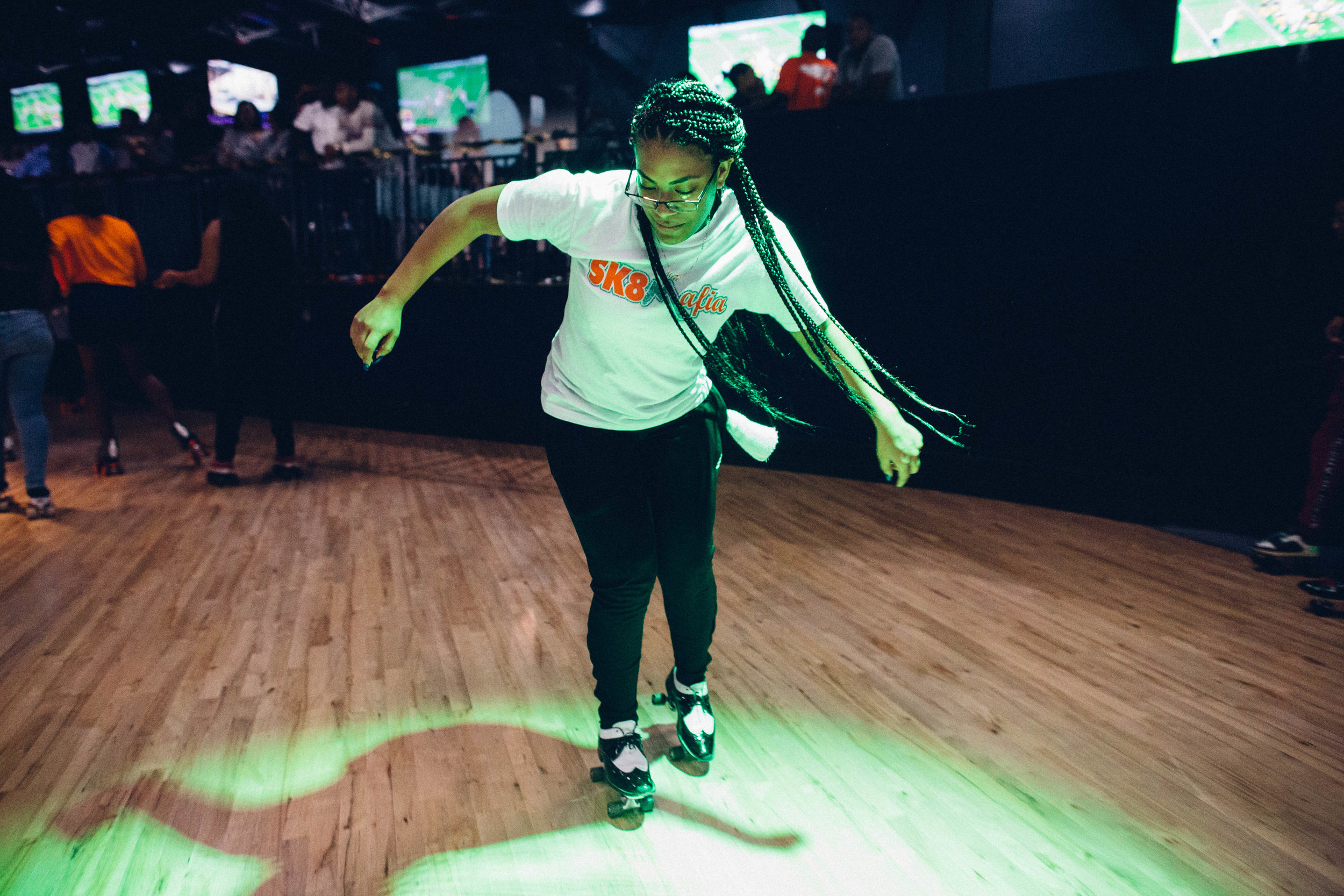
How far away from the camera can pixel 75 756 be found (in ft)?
5.80

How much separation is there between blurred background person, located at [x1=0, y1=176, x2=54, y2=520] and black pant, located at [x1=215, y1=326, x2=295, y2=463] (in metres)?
0.72

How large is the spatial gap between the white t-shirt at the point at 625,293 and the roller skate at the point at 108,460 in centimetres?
416

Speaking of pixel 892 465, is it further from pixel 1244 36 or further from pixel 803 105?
pixel 1244 36

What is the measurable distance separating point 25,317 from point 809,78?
4.35m

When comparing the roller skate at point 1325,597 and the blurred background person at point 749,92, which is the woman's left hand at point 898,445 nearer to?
the roller skate at point 1325,597

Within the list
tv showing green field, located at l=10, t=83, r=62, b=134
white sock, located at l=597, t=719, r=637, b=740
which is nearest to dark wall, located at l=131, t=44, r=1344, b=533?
white sock, located at l=597, t=719, r=637, b=740

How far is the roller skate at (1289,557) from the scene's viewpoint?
306cm

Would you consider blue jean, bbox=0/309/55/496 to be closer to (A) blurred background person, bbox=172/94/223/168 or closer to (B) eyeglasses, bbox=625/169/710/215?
(B) eyeglasses, bbox=625/169/710/215

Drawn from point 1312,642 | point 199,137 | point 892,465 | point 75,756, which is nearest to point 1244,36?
point 1312,642

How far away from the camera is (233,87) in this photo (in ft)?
33.6

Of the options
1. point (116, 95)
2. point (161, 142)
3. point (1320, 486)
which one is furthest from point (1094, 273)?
point (116, 95)

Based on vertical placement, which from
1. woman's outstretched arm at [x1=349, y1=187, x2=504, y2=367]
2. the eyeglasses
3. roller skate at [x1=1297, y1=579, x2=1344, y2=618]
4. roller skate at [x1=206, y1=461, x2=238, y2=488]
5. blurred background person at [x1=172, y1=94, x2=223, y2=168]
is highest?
blurred background person at [x1=172, y1=94, x2=223, y2=168]

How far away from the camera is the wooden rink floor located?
57.2 inches

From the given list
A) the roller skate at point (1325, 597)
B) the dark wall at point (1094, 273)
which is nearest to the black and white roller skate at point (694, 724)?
the dark wall at point (1094, 273)
